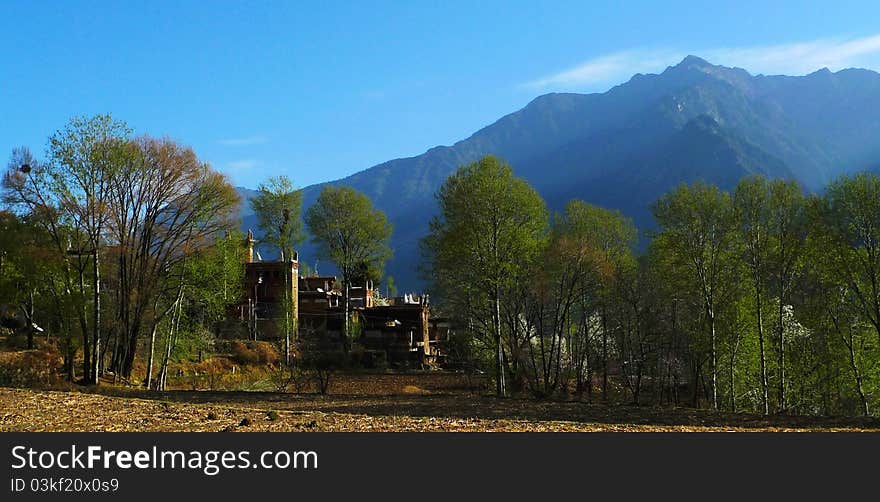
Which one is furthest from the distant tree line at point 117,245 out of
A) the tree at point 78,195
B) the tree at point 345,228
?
the tree at point 345,228

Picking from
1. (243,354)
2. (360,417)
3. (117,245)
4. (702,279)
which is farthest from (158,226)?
(702,279)

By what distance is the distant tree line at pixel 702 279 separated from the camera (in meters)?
35.8

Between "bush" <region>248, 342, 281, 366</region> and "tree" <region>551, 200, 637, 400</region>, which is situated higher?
"tree" <region>551, 200, 637, 400</region>

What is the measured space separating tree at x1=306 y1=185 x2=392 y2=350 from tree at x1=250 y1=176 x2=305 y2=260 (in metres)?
4.16

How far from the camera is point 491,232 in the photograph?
36.9 metres

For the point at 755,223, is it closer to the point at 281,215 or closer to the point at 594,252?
the point at 594,252

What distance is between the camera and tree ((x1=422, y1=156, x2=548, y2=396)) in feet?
120

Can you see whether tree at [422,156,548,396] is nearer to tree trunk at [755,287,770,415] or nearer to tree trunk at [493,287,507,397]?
tree trunk at [493,287,507,397]

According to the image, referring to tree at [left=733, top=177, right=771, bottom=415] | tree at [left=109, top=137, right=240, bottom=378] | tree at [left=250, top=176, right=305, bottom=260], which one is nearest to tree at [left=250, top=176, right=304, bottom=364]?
tree at [left=250, top=176, right=305, bottom=260]

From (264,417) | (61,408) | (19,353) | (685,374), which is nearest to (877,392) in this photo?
(685,374)

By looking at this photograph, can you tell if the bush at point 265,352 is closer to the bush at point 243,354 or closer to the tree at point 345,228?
the bush at point 243,354

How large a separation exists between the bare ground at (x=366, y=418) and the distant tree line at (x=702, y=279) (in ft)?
33.6

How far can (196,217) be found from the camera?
39.6 meters

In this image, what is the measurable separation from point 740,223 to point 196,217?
27848mm
